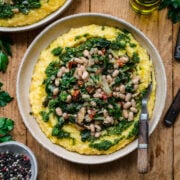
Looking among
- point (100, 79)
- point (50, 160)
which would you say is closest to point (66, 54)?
point (100, 79)

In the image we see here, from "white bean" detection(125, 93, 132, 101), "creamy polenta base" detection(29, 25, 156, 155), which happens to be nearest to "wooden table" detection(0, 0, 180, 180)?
"creamy polenta base" detection(29, 25, 156, 155)

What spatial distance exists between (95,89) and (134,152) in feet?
1.34

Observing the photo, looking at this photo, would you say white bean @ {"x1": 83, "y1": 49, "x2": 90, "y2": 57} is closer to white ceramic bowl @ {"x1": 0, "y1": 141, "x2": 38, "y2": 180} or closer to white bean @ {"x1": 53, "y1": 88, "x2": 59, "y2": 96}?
white bean @ {"x1": 53, "y1": 88, "x2": 59, "y2": 96}

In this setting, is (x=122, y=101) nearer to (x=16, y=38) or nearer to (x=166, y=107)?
(x=166, y=107)

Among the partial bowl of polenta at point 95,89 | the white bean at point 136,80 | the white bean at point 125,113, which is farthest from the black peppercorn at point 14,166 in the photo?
the white bean at point 136,80

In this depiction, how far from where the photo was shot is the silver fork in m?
2.72

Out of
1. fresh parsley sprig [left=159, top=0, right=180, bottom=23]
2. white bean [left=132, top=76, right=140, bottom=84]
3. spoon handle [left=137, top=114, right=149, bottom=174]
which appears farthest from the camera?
fresh parsley sprig [left=159, top=0, right=180, bottom=23]

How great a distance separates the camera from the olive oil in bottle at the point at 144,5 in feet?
9.63

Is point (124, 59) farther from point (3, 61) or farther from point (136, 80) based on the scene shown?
point (3, 61)

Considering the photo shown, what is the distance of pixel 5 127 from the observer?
2.99 m

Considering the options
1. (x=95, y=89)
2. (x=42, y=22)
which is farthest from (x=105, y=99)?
(x=42, y=22)

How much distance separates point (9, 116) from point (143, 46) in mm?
805

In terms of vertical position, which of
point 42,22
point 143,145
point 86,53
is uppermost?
point 42,22

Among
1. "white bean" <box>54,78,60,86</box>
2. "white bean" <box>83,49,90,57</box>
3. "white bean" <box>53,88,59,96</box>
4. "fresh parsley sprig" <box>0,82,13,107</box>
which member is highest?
"white bean" <box>83,49,90,57</box>
